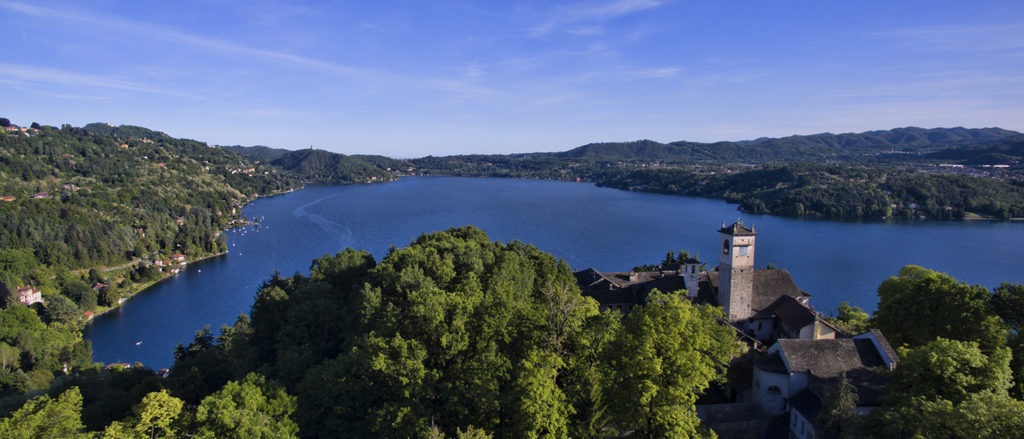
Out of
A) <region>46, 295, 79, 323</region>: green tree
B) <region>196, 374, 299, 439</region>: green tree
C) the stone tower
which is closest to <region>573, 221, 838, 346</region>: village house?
the stone tower

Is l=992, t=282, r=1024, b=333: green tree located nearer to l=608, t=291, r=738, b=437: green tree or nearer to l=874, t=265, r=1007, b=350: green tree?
l=874, t=265, r=1007, b=350: green tree

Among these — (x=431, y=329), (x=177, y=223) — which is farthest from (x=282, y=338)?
(x=177, y=223)

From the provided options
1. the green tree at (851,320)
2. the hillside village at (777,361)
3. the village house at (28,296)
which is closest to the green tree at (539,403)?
the hillside village at (777,361)

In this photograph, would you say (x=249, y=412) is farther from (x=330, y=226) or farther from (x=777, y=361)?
(x=330, y=226)

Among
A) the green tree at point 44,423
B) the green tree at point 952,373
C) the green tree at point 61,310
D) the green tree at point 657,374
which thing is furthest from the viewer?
the green tree at point 61,310

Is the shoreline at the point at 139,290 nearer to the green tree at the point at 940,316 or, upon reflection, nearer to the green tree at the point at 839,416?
the green tree at the point at 839,416

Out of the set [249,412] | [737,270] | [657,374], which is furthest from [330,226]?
[657,374]
